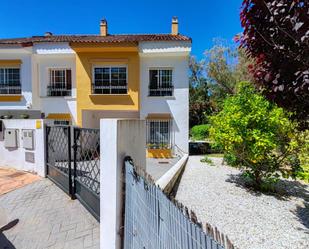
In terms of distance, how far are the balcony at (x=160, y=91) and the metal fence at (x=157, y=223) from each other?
1328 cm

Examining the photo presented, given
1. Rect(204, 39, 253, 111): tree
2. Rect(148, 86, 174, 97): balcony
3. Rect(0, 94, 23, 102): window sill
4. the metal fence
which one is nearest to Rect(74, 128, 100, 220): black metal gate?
the metal fence

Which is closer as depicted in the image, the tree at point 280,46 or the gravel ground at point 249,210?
the tree at point 280,46

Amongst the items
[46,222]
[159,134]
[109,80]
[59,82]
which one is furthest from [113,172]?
[59,82]

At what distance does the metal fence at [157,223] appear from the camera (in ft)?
5.41

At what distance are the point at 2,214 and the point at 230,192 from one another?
7641 mm

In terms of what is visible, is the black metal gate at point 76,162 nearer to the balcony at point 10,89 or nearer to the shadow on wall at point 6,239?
the shadow on wall at point 6,239

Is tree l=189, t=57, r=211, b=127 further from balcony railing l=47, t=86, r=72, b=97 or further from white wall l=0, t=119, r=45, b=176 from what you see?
white wall l=0, t=119, r=45, b=176

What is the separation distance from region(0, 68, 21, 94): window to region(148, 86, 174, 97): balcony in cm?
1036

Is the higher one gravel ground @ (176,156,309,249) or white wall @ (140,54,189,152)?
white wall @ (140,54,189,152)

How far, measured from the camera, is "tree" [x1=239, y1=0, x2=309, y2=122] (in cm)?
313

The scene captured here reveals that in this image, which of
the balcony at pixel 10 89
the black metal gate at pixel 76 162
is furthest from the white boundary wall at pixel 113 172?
the balcony at pixel 10 89

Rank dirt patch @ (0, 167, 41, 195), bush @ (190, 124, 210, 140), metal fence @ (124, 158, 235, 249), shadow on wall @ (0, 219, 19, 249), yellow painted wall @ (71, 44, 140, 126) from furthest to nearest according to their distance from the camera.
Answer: bush @ (190, 124, 210, 140), yellow painted wall @ (71, 44, 140, 126), dirt patch @ (0, 167, 41, 195), shadow on wall @ (0, 219, 19, 249), metal fence @ (124, 158, 235, 249)

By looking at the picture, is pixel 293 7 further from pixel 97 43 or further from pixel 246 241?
pixel 97 43

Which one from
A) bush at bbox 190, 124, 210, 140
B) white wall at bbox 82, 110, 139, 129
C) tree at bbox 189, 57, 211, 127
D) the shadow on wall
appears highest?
tree at bbox 189, 57, 211, 127
